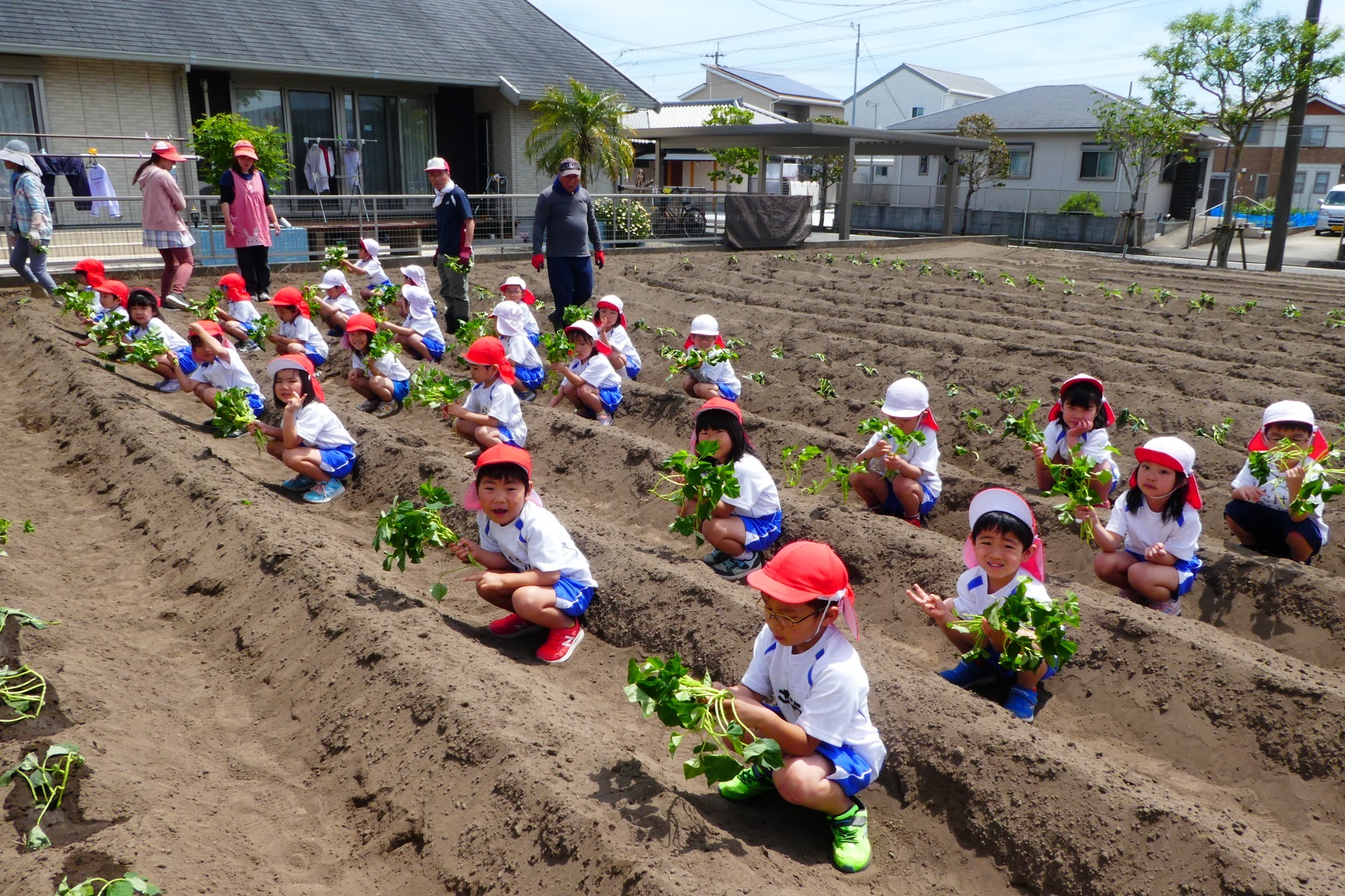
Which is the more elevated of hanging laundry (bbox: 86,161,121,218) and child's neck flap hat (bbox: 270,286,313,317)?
hanging laundry (bbox: 86,161,121,218)

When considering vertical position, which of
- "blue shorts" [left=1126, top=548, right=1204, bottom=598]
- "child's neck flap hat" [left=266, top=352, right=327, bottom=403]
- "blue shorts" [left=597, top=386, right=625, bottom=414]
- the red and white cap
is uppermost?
the red and white cap

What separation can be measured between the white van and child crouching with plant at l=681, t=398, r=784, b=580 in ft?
118

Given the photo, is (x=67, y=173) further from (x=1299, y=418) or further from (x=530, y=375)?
(x=1299, y=418)

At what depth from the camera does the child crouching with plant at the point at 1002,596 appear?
158 inches

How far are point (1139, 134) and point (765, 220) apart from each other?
12.1m

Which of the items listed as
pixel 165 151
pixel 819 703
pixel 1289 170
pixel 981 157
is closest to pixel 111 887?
pixel 819 703

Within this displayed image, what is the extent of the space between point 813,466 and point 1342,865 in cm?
471

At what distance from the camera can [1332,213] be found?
33.9 metres

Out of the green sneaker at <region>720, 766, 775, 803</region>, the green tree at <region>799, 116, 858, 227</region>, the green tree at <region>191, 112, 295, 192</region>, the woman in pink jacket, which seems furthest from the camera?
the green tree at <region>799, 116, 858, 227</region>

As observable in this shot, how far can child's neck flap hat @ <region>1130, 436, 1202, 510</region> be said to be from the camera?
16.1ft

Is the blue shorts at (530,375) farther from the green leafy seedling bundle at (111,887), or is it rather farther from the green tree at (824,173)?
the green tree at (824,173)

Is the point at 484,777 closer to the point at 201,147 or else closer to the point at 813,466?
the point at 813,466

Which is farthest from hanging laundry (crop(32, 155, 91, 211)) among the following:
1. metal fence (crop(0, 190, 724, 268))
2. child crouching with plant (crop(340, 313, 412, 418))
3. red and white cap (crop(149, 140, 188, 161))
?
child crouching with plant (crop(340, 313, 412, 418))

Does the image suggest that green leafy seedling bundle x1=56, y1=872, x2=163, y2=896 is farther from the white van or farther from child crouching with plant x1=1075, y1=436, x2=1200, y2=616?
the white van
